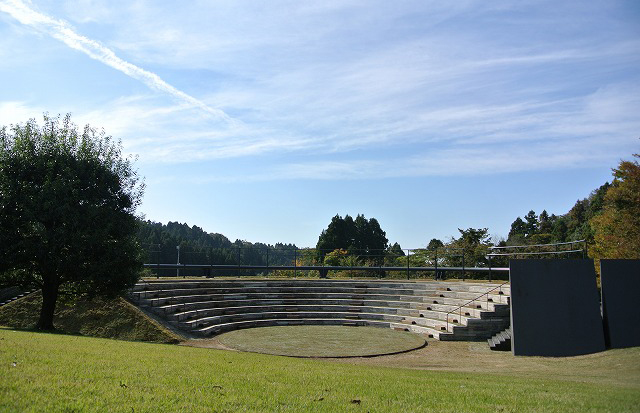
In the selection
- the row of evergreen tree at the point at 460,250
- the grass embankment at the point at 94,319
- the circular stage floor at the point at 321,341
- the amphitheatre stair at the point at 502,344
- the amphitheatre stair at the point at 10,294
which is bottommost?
the circular stage floor at the point at 321,341

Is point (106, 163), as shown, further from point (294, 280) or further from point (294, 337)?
point (294, 280)

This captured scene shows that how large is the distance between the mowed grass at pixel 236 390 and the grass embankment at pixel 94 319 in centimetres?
826

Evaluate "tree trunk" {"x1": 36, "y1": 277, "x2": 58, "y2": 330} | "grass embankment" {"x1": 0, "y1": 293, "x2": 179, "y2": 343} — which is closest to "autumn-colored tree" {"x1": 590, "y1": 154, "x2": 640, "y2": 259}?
"grass embankment" {"x1": 0, "y1": 293, "x2": 179, "y2": 343}

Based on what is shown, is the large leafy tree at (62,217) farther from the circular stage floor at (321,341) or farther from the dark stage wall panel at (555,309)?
the dark stage wall panel at (555,309)

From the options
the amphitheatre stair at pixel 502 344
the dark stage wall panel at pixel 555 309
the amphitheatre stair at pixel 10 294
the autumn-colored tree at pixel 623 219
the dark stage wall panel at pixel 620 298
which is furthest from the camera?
the autumn-colored tree at pixel 623 219

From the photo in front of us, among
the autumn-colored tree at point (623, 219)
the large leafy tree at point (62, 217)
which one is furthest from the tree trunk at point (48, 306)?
the autumn-colored tree at point (623, 219)

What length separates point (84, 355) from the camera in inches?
353

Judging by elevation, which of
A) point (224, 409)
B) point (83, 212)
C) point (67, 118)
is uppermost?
point (67, 118)

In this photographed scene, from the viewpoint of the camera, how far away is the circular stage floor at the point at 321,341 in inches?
620

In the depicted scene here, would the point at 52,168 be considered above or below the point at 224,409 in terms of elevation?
above

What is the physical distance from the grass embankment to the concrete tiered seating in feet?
3.70

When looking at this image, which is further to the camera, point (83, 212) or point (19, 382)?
point (83, 212)

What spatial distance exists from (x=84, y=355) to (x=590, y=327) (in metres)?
13.8

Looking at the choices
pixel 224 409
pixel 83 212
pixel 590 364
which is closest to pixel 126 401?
pixel 224 409
